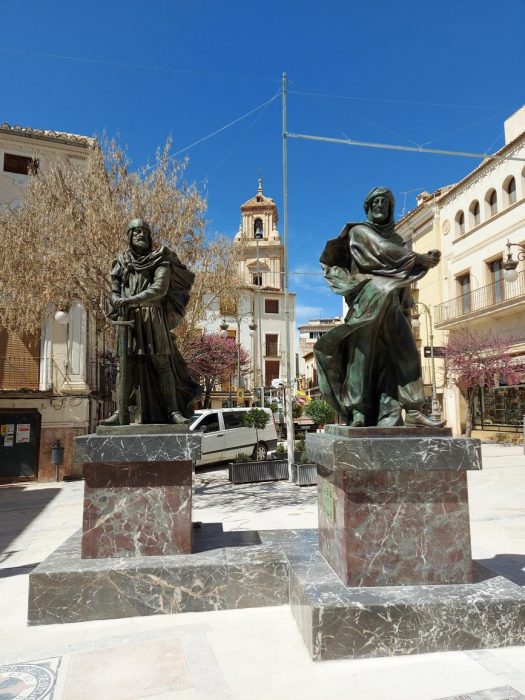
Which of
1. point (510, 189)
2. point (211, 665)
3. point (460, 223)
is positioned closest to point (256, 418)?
point (211, 665)

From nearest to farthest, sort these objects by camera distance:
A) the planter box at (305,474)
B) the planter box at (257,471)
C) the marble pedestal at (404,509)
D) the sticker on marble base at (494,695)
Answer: the sticker on marble base at (494,695)
the marble pedestal at (404,509)
the planter box at (305,474)
the planter box at (257,471)

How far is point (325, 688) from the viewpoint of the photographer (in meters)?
2.58

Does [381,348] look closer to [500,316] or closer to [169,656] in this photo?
[169,656]

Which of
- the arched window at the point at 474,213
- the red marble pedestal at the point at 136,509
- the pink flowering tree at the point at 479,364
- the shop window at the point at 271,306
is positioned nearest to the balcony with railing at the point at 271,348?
the shop window at the point at 271,306

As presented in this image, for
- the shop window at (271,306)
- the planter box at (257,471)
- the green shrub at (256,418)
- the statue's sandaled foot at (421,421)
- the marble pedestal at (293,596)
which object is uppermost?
the shop window at (271,306)

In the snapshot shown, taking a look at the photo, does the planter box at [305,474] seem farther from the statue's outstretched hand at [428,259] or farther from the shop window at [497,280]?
the shop window at [497,280]

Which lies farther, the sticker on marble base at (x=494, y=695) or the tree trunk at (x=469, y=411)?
the tree trunk at (x=469, y=411)

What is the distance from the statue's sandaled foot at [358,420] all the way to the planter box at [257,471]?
9045 mm

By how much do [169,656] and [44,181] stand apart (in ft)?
33.0

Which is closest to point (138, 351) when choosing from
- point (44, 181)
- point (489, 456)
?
point (44, 181)

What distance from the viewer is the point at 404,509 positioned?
10.7 ft

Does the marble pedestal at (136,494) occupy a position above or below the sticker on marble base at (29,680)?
above

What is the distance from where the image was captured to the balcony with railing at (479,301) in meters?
20.4

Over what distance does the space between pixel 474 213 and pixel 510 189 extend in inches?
102
